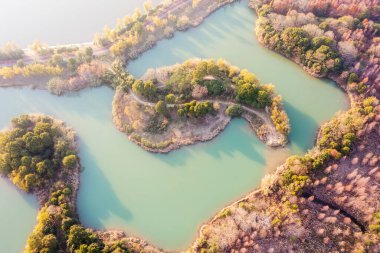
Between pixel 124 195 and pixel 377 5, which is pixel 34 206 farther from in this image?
pixel 377 5

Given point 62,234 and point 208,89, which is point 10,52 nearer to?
point 208,89

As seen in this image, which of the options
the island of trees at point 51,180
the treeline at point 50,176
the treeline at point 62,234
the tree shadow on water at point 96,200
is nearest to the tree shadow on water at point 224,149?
the tree shadow on water at point 96,200

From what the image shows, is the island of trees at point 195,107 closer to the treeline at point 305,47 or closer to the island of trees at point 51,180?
the island of trees at point 51,180

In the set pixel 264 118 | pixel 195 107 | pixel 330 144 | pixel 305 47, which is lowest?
pixel 264 118

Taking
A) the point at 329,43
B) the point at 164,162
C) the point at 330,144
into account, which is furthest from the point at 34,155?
the point at 329,43

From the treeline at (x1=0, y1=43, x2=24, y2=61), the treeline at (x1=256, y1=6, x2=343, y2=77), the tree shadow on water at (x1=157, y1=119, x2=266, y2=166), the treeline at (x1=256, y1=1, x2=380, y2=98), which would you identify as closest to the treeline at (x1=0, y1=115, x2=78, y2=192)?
the tree shadow on water at (x1=157, y1=119, x2=266, y2=166)

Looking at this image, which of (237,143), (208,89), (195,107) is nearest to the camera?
(195,107)

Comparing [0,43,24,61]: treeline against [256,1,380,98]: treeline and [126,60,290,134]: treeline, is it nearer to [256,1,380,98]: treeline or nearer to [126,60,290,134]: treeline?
[126,60,290,134]: treeline
